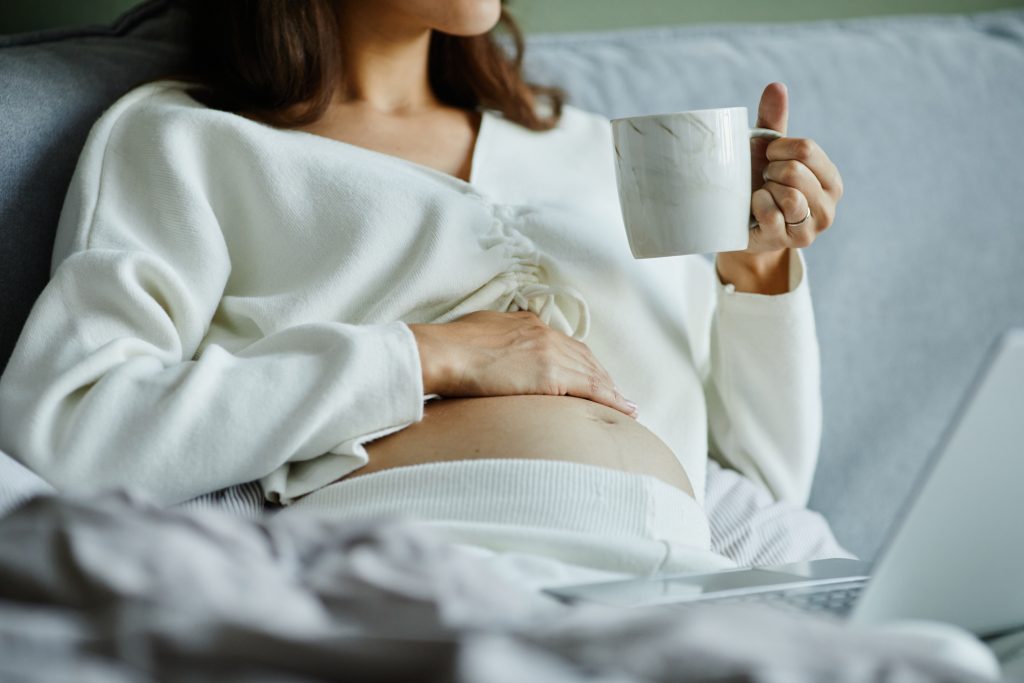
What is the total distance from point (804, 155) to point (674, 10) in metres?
0.92

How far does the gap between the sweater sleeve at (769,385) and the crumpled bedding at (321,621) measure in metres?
0.71

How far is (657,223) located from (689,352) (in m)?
0.30

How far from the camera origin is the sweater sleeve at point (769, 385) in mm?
1239

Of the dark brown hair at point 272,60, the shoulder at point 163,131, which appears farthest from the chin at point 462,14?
the shoulder at point 163,131

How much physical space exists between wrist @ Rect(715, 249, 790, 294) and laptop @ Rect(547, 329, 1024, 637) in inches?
24.8

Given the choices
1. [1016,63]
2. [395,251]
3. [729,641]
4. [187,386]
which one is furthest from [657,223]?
[1016,63]

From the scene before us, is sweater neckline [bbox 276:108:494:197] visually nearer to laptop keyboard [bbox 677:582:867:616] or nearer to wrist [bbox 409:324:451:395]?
wrist [bbox 409:324:451:395]

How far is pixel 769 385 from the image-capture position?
1271 mm

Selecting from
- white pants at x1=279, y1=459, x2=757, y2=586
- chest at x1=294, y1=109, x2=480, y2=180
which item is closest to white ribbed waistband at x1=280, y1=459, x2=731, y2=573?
white pants at x1=279, y1=459, x2=757, y2=586

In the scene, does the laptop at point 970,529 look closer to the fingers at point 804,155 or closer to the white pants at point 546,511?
the white pants at point 546,511

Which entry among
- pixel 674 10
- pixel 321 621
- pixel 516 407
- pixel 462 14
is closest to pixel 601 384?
pixel 516 407

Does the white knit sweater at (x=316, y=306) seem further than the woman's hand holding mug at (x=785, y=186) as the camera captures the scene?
No

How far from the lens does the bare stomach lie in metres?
0.98

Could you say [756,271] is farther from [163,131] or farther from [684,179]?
[163,131]
